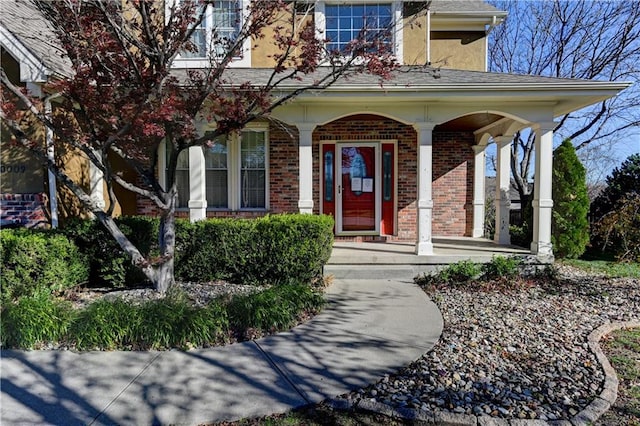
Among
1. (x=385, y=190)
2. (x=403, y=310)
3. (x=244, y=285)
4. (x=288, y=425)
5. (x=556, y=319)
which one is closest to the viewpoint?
(x=288, y=425)

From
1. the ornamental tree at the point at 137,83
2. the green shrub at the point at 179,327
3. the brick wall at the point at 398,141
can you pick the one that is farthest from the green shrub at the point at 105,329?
the brick wall at the point at 398,141

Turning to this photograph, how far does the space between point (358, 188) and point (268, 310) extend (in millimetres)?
5642

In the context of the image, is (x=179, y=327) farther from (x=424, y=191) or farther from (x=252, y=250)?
(x=424, y=191)

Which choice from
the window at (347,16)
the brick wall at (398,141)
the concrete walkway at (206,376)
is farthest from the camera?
the brick wall at (398,141)

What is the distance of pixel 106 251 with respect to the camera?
6039 mm

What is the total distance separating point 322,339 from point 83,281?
4.07m

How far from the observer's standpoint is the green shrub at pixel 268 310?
14.1 feet

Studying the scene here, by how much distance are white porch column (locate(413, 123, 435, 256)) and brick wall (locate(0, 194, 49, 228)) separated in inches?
256

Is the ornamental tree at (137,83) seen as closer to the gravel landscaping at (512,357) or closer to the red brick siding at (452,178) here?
the gravel landscaping at (512,357)

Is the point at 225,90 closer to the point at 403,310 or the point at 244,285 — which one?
the point at 244,285

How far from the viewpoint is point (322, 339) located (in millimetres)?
4094

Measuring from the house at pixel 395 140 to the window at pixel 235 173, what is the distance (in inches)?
0.9

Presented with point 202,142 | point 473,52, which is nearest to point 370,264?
point 202,142

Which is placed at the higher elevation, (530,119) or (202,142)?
(530,119)
